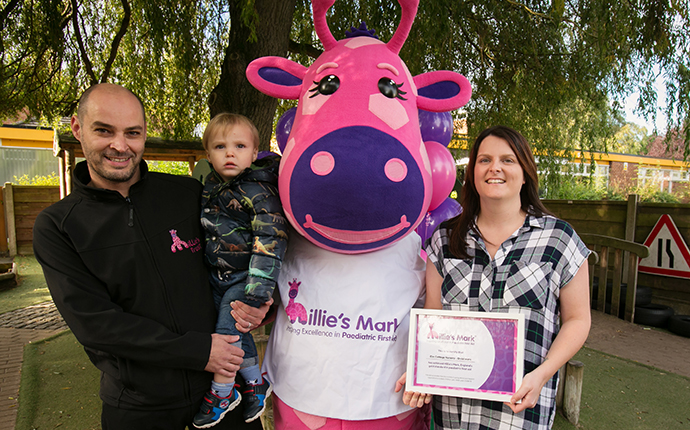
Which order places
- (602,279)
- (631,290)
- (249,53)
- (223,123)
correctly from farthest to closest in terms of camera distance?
(602,279)
(631,290)
(249,53)
(223,123)

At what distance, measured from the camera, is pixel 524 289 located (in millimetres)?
1598

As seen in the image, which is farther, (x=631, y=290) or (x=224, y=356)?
(x=631, y=290)

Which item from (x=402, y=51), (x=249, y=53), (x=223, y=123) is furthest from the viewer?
(x=402, y=51)

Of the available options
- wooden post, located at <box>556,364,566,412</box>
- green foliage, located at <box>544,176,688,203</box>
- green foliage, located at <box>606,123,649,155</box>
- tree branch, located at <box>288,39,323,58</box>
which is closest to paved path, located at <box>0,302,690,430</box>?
wooden post, located at <box>556,364,566,412</box>

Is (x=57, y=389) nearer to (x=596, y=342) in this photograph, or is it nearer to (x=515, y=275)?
(x=515, y=275)

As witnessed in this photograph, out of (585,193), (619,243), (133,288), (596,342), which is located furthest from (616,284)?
(585,193)

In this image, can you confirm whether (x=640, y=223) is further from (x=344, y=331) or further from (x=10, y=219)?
(x=10, y=219)

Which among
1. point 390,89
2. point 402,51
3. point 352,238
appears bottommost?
point 352,238

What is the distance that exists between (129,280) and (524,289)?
1.45 metres

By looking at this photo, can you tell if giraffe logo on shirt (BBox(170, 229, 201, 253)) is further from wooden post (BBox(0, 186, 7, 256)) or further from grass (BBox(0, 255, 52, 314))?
wooden post (BBox(0, 186, 7, 256))

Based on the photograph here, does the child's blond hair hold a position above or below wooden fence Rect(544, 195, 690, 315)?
above

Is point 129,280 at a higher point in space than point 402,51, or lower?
lower

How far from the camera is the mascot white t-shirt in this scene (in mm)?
1801

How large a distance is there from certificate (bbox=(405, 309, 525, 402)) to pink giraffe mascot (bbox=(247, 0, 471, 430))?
26 cm
